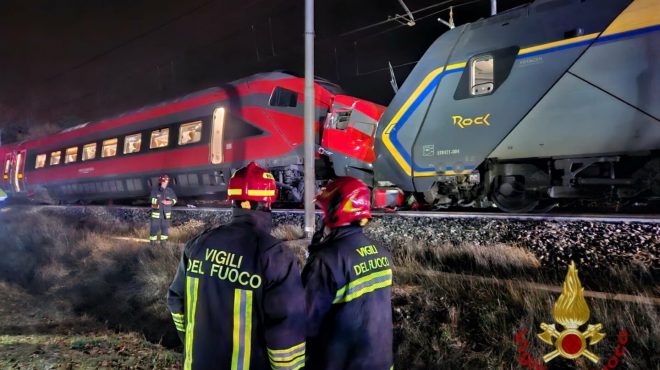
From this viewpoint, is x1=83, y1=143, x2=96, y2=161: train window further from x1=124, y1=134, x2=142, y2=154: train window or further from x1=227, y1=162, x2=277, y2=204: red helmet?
x1=227, y1=162, x2=277, y2=204: red helmet

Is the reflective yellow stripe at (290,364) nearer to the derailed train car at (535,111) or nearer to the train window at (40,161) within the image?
the derailed train car at (535,111)

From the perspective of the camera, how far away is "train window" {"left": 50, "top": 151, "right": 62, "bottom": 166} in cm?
1912

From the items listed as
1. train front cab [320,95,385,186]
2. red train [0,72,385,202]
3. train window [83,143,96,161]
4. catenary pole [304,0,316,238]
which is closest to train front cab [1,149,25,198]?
red train [0,72,385,202]

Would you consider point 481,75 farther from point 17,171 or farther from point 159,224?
point 17,171

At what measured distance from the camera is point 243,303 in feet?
7.31

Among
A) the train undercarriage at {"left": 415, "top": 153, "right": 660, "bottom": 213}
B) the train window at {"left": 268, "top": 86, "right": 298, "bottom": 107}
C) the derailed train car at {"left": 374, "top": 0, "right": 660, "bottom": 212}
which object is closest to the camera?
the derailed train car at {"left": 374, "top": 0, "right": 660, "bottom": 212}

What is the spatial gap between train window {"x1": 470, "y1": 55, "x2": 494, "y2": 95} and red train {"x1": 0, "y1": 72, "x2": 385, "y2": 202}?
3525mm

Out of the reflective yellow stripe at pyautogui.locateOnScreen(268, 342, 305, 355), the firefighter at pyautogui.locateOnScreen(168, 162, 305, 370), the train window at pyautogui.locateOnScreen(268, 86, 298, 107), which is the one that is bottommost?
the reflective yellow stripe at pyautogui.locateOnScreen(268, 342, 305, 355)

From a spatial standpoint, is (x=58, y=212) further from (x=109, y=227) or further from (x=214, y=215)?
(x=214, y=215)

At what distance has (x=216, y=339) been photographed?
2.26m

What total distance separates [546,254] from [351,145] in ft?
17.9

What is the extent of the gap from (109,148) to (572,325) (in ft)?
53.7

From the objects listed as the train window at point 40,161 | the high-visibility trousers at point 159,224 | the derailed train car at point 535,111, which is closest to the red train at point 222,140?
the derailed train car at point 535,111

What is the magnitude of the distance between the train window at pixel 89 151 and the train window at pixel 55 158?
8.46ft
